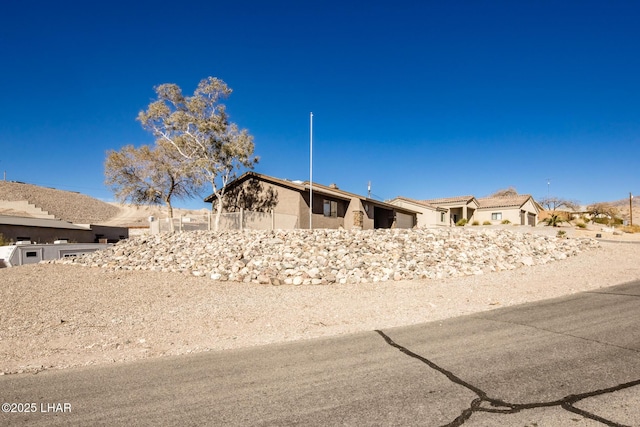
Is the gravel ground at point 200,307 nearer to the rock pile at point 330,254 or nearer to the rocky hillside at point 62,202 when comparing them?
the rock pile at point 330,254

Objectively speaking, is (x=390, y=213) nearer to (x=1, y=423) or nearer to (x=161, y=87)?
(x=161, y=87)

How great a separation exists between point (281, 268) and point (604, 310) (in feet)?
31.8

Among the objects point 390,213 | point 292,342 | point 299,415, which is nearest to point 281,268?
point 292,342

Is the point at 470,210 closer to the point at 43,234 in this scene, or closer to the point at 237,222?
the point at 237,222

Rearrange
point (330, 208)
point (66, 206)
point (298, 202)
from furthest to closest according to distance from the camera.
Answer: point (66, 206)
point (330, 208)
point (298, 202)

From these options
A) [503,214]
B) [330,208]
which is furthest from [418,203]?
[330,208]

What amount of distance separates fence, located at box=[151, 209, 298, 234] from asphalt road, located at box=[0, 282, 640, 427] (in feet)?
57.2

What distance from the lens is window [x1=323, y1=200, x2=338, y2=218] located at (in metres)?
29.9

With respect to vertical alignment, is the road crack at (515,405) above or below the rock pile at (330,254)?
below

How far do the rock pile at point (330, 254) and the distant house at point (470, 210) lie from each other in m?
23.0

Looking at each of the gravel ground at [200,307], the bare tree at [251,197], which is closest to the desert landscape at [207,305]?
the gravel ground at [200,307]

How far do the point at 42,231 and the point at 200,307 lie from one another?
92.9 feet

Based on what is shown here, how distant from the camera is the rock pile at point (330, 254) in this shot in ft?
42.7

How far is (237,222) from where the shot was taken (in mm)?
23375
